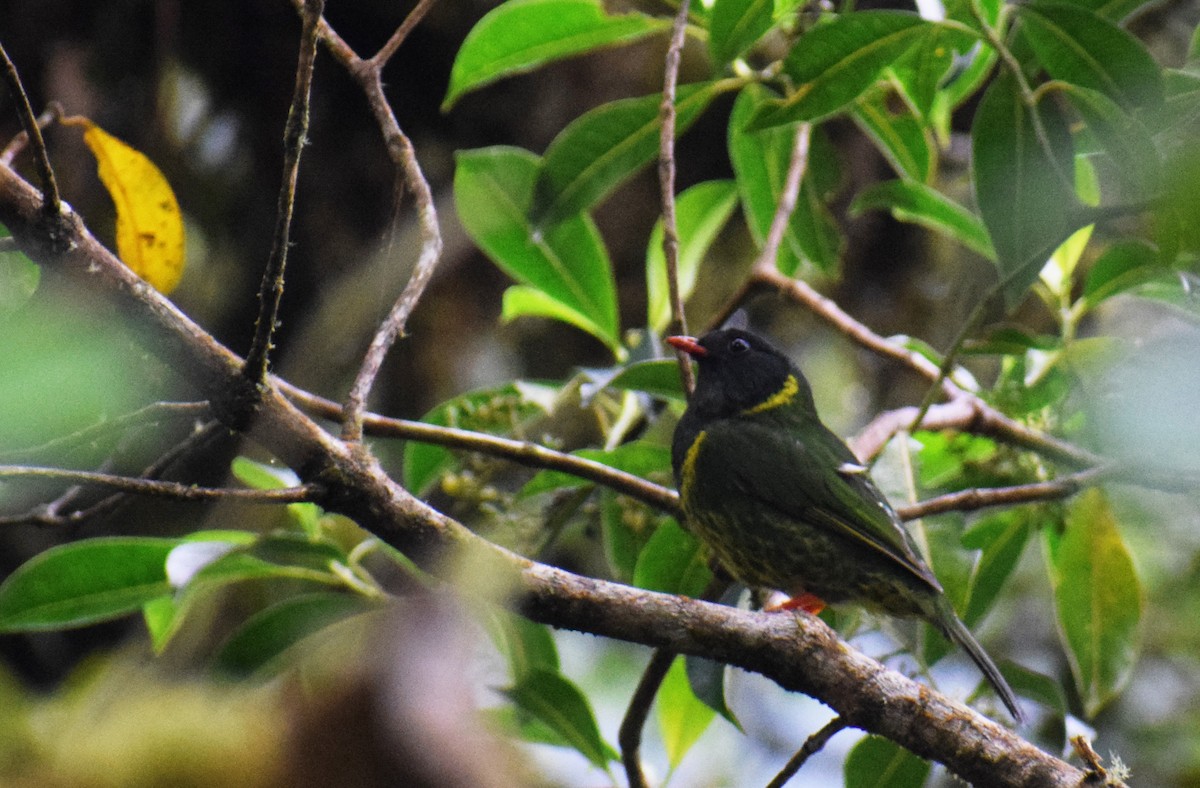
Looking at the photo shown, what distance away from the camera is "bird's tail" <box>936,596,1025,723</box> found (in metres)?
2.56

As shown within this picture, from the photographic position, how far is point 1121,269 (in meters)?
2.96

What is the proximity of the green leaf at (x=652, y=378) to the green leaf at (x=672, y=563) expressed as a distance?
0.31 meters

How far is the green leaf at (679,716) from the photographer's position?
9.45 feet

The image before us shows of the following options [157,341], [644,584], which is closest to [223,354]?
[157,341]

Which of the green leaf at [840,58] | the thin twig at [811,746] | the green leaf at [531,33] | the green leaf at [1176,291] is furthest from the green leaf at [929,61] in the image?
Answer: the thin twig at [811,746]

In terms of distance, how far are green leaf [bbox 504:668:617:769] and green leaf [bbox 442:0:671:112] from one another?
137 cm

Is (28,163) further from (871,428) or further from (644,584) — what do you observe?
(871,428)

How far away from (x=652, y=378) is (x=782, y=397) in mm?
596

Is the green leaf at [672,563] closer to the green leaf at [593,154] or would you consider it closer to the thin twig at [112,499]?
the green leaf at [593,154]

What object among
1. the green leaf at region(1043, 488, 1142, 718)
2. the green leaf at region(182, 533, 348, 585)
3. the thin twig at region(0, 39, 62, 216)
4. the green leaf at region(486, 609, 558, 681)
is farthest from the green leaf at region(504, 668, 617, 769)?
the thin twig at region(0, 39, 62, 216)

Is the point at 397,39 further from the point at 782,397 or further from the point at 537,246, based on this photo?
the point at 782,397

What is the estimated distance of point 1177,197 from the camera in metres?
1.72

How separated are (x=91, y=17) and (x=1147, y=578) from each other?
15.1 feet

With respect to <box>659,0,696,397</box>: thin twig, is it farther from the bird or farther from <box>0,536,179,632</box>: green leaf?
<box>0,536,179,632</box>: green leaf
